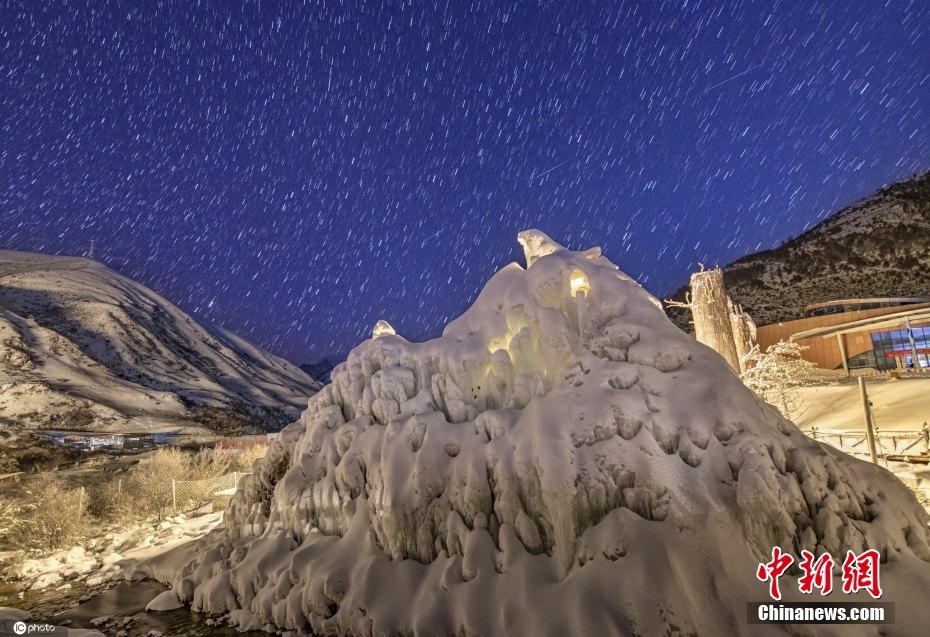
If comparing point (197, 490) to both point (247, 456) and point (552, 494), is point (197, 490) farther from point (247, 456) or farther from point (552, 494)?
point (552, 494)

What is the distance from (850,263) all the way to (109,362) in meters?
108

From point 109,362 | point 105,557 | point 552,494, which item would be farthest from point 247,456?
point 109,362

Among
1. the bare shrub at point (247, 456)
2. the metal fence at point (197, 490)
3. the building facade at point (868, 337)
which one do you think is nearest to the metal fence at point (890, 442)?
the building facade at point (868, 337)

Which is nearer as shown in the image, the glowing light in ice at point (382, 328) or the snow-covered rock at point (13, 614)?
the snow-covered rock at point (13, 614)

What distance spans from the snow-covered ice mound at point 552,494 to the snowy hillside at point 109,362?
52.4 m

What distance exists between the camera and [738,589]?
6.25 m

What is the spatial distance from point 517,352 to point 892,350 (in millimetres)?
41976

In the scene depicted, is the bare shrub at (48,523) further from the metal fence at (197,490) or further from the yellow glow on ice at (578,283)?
the yellow glow on ice at (578,283)

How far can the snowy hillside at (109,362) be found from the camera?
178 feet

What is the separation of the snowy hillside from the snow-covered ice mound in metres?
52.4

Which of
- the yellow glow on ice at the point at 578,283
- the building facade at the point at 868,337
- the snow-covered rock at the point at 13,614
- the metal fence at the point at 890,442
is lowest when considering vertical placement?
the snow-covered rock at the point at 13,614

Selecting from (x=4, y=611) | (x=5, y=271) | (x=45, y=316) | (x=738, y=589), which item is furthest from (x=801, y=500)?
(x=5, y=271)

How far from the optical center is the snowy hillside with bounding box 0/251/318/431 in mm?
54312

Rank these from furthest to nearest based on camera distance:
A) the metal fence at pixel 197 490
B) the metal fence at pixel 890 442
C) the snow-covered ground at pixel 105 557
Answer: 1. the metal fence at pixel 197 490
2. the metal fence at pixel 890 442
3. the snow-covered ground at pixel 105 557
